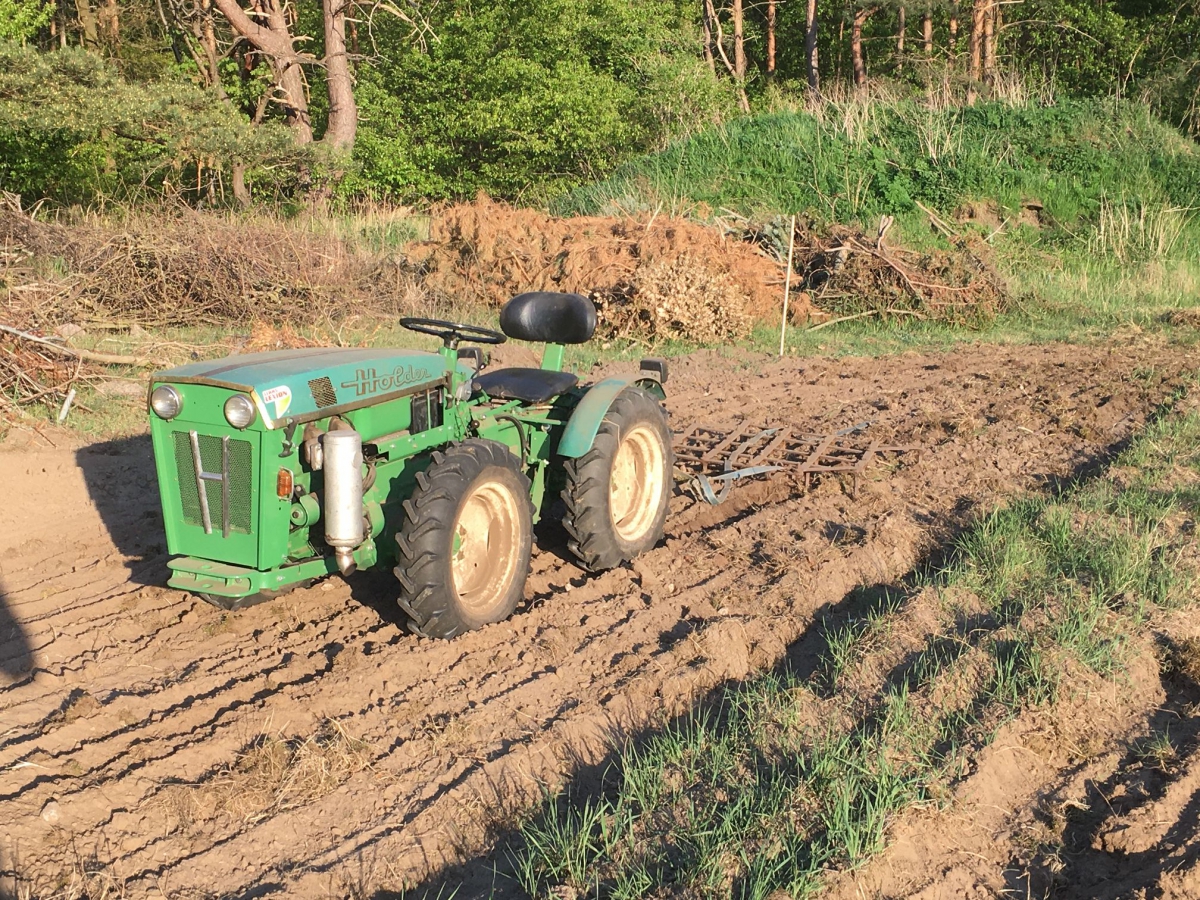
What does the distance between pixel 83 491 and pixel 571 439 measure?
11.6ft

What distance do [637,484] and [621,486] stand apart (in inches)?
6.8

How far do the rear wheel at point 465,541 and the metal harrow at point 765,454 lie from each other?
204 cm

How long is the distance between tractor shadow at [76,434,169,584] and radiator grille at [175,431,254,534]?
1286mm

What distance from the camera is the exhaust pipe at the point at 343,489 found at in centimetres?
427

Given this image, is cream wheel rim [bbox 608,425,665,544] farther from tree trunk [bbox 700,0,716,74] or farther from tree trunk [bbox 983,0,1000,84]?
tree trunk [bbox 700,0,716,74]

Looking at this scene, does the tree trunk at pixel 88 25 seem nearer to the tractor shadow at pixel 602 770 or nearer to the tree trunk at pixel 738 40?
the tree trunk at pixel 738 40

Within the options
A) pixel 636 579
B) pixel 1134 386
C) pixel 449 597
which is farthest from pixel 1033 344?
pixel 449 597

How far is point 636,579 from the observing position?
5.85 m

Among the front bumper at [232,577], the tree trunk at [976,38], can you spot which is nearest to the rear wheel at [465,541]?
the front bumper at [232,577]

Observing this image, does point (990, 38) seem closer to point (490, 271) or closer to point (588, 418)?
point (490, 271)

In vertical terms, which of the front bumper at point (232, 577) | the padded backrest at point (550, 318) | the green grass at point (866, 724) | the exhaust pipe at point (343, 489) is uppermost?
the padded backrest at point (550, 318)

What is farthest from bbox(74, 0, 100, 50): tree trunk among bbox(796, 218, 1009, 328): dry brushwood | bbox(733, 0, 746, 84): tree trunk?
bbox(796, 218, 1009, 328): dry brushwood

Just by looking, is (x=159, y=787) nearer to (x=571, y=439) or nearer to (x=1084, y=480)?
(x=571, y=439)

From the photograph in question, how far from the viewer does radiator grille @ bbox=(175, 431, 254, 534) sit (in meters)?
4.38
